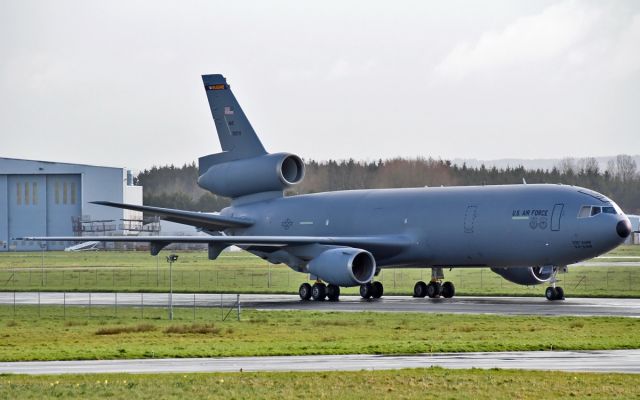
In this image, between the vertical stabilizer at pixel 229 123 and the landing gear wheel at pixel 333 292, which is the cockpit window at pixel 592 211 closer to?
the landing gear wheel at pixel 333 292

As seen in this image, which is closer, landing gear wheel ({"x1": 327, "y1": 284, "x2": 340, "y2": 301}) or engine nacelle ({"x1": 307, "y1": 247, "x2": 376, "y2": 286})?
engine nacelle ({"x1": 307, "y1": 247, "x2": 376, "y2": 286})

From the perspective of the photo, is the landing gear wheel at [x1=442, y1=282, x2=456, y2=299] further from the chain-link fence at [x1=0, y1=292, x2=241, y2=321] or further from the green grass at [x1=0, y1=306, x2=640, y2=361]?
the green grass at [x1=0, y1=306, x2=640, y2=361]

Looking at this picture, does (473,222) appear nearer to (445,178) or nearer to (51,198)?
(445,178)

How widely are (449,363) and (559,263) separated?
2292 centimetres

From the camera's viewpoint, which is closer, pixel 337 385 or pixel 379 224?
pixel 337 385

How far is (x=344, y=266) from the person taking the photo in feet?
165

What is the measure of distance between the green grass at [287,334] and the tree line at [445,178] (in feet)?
167

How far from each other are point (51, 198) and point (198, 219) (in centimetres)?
8783

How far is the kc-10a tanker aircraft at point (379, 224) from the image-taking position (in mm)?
48406

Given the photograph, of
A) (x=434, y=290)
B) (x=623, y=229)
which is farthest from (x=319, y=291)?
(x=623, y=229)

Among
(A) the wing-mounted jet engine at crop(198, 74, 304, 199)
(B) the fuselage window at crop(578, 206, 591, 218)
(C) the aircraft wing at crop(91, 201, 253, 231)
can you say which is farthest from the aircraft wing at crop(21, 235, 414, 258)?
(B) the fuselage window at crop(578, 206, 591, 218)

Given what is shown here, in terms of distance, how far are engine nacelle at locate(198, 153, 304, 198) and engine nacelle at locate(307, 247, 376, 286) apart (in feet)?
25.4

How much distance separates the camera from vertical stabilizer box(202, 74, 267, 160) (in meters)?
60.0

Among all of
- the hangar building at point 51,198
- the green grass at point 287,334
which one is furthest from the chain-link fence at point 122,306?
the hangar building at point 51,198
